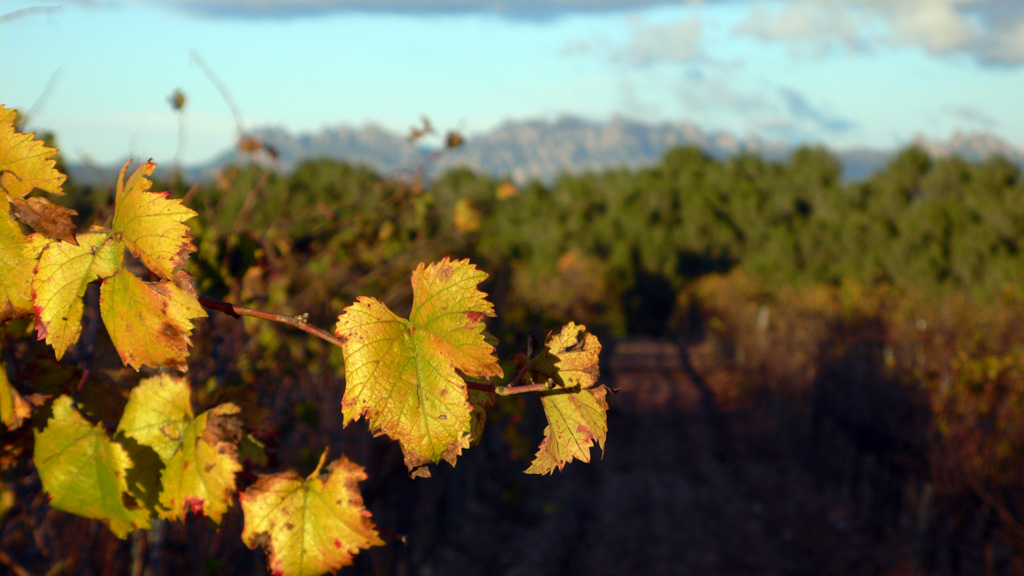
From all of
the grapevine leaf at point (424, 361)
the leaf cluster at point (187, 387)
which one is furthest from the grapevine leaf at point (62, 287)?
the grapevine leaf at point (424, 361)

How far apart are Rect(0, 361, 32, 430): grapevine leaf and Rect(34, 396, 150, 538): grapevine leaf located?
3 centimetres

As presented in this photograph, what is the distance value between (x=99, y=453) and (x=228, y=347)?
161cm

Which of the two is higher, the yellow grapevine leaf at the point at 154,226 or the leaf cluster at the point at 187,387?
the yellow grapevine leaf at the point at 154,226

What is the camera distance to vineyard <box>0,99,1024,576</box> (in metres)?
0.64

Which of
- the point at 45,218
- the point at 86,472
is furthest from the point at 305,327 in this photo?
the point at 86,472

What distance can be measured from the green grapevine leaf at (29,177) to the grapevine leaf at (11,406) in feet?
0.80

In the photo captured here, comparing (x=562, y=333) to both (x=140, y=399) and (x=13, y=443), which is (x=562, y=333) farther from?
(x=13, y=443)

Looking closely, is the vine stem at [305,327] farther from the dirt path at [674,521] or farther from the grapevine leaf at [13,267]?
the dirt path at [674,521]

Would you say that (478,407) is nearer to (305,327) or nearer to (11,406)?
(305,327)

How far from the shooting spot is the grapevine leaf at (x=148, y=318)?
0.63 meters

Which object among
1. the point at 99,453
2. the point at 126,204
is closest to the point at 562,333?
the point at 126,204

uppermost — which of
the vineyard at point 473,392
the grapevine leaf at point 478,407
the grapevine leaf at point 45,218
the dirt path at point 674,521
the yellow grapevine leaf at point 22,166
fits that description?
the yellow grapevine leaf at point 22,166

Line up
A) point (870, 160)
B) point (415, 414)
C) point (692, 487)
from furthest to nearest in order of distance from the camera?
1. point (870, 160)
2. point (692, 487)
3. point (415, 414)

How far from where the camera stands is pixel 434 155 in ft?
7.91
